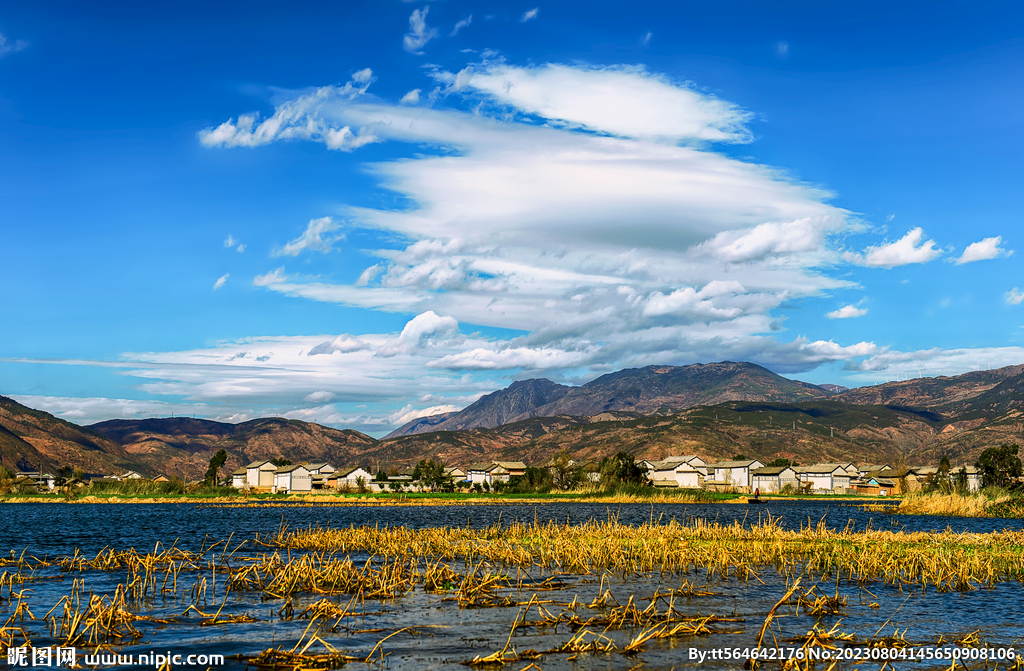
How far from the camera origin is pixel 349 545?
136 feet

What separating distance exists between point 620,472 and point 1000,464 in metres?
70.9

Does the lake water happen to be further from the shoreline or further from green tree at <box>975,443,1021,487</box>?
green tree at <box>975,443,1021,487</box>

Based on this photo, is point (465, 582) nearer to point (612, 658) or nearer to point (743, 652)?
point (612, 658)

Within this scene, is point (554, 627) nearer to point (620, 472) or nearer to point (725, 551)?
point (725, 551)

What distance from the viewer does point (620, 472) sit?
533 ft

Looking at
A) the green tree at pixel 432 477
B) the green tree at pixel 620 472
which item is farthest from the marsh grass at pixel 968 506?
the green tree at pixel 432 477

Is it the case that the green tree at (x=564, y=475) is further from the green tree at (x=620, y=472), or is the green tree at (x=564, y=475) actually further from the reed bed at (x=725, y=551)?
the reed bed at (x=725, y=551)

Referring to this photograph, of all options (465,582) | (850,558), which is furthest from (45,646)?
(850,558)

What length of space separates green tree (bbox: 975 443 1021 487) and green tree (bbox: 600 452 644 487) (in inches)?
2545

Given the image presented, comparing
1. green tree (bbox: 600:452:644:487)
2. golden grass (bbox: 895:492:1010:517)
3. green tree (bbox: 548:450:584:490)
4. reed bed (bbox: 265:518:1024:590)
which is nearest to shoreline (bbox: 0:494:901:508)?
green tree (bbox: 600:452:644:487)

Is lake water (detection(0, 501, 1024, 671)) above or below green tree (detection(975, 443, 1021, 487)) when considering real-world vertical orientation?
above

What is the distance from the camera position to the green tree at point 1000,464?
14184cm

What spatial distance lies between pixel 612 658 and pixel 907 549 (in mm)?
23863

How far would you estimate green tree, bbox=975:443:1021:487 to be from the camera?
142m
